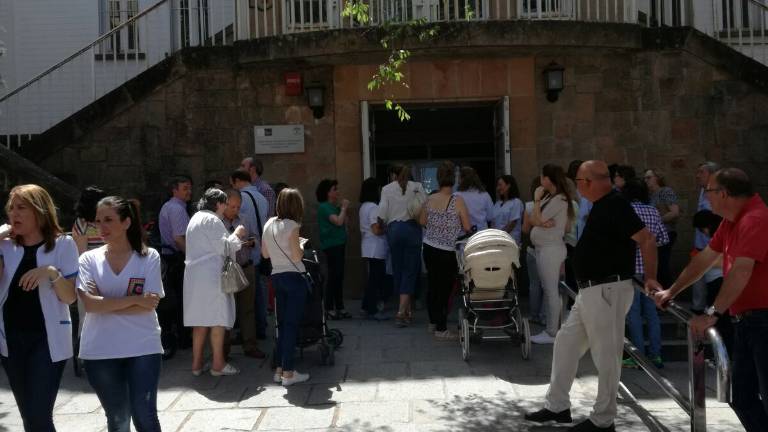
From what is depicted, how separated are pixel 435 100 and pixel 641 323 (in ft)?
15.5

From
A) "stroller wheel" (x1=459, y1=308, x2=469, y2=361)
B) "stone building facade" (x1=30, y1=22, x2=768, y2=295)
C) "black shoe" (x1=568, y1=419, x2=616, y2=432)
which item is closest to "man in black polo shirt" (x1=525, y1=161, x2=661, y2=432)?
"black shoe" (x1=568, y1=419, x2=616, y2=432)

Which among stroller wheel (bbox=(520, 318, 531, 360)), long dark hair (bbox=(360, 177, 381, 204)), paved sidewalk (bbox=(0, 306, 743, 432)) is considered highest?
long dark hair (bbox=(360, 177, 381, 204))

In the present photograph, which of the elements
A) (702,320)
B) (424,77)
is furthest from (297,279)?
(424,77)

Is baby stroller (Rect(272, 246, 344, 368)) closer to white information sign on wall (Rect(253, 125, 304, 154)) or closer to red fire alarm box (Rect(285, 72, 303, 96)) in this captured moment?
white information sign on wall (Rect(253, 125, 304, 154))

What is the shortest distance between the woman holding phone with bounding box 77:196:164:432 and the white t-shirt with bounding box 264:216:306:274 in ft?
7.30

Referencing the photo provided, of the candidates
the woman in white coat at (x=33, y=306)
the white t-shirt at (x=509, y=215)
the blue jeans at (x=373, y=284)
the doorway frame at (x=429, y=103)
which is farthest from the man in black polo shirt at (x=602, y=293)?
the doorway frame at (x=429, y=103)

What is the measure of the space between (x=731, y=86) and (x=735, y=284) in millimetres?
7356

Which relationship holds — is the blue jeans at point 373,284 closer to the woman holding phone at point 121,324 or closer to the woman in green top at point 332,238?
the woman in green top at point 332,238

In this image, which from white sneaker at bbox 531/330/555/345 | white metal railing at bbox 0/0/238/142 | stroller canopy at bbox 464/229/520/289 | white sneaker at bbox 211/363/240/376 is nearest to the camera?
white sneaker at bbox 211/363/240/376

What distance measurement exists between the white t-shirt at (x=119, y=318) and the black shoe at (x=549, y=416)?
261 centimetres

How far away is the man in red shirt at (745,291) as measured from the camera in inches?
167

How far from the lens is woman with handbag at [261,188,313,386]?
21.7ft

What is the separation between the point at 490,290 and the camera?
A: 24.1 ft

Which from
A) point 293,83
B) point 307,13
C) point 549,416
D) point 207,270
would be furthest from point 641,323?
point 307,13
